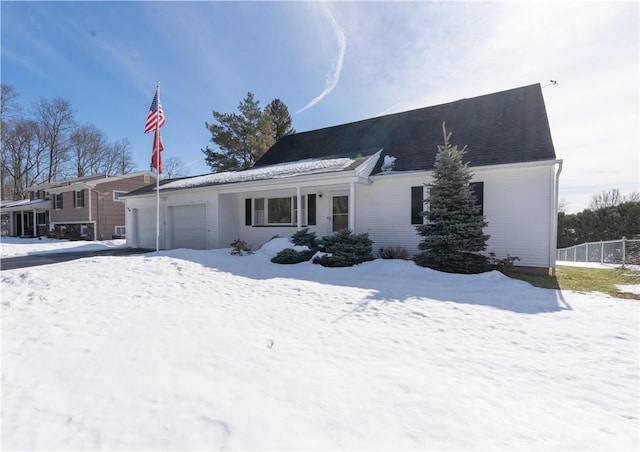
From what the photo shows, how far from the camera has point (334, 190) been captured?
40.7ft

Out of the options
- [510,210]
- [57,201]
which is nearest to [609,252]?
[510,210]

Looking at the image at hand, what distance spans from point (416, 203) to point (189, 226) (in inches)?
426

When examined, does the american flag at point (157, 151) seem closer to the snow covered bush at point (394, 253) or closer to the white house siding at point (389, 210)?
the white house siding at point (389, 210)

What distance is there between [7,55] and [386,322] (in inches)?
794

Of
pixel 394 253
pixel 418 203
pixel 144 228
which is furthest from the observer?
pixel 144 228

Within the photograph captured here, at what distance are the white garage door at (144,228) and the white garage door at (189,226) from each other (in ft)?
5.48

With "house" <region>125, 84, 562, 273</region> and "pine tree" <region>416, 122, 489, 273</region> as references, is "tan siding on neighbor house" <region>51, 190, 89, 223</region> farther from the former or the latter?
"pine tree" <region>416, 122, 489, 273</region>

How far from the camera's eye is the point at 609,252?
44.1ft

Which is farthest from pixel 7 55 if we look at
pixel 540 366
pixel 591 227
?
pixel 591 227

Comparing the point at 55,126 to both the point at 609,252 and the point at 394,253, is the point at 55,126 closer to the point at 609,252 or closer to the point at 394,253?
the point at 394,253

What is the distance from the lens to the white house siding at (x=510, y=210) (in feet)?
29.4

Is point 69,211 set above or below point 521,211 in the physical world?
above

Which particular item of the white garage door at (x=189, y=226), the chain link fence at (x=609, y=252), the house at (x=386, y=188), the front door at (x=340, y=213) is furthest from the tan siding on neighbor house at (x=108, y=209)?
the chain link fence at (x=609, y=252)

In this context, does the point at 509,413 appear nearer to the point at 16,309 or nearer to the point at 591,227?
the point at 16,309
